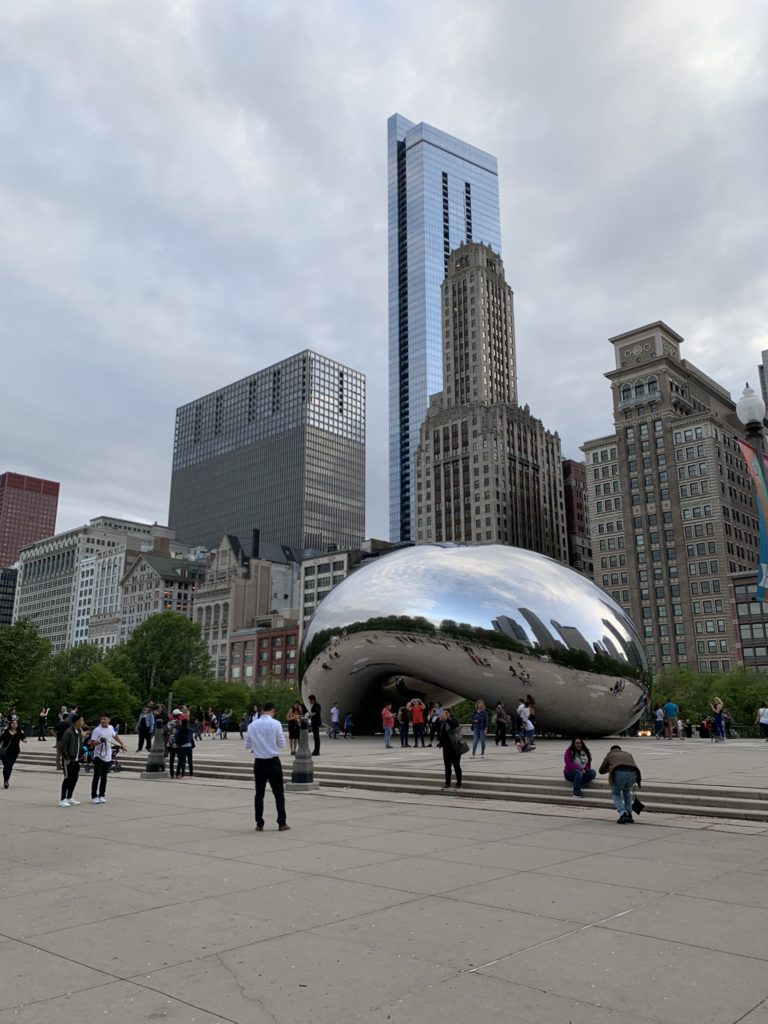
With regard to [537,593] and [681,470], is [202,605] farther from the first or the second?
[537,593]

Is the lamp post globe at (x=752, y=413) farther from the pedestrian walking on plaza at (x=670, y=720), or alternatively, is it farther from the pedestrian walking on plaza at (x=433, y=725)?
the pedestrian walking on plaza at (x=670, y=720)

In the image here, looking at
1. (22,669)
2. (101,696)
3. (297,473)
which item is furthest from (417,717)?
(297,473)

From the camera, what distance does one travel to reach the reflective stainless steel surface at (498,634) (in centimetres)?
2388

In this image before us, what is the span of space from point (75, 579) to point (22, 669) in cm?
11778

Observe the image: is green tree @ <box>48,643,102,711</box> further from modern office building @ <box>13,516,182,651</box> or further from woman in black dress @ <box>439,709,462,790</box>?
modern office building @ <box>13,516,182,651</box>

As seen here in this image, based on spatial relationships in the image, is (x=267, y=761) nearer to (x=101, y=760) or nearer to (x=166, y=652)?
(x=101, y=760)

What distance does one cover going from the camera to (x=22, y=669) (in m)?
73.9

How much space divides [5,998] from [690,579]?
373 feet

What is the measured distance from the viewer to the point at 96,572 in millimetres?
178875

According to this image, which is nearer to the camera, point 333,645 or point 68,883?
point 68,883

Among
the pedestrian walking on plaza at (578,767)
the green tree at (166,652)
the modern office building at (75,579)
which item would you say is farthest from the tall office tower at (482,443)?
the pedestrian walking on plaza at (578,767)

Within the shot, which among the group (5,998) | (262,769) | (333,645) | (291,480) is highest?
(291,480)

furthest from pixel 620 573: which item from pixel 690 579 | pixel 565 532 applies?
pixel 565 532

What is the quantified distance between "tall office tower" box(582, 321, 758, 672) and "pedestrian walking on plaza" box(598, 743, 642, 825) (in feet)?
329
